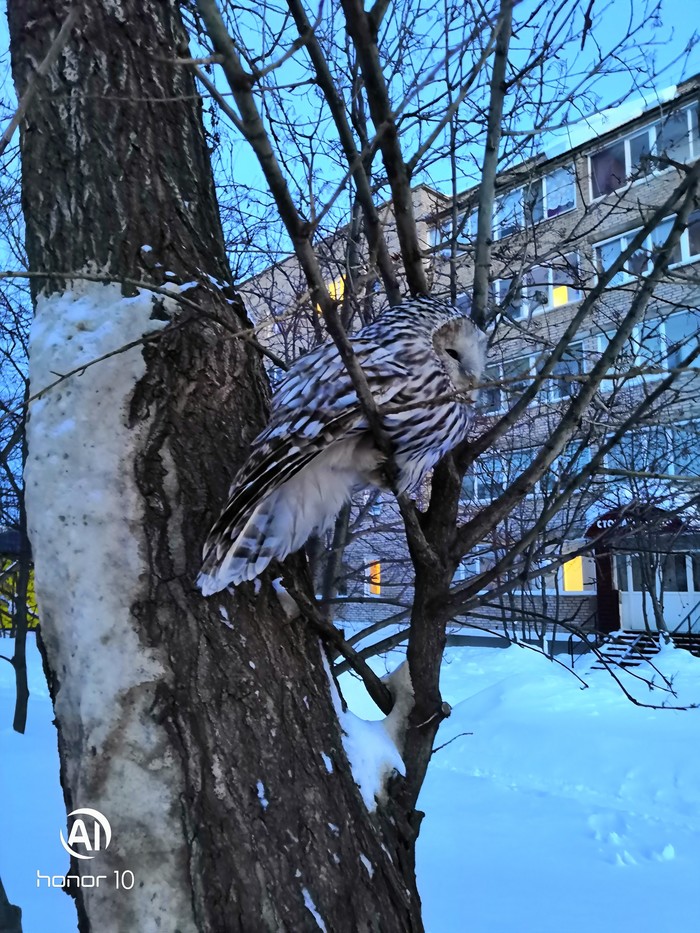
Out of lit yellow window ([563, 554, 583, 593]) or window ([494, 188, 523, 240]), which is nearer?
window ([494, 188, 523, 240])

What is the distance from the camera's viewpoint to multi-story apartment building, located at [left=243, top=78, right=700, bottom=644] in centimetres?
341

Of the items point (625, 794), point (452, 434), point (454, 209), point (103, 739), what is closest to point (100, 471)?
point (103, 739)

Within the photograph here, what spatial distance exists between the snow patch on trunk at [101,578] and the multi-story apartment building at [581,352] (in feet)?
3.57

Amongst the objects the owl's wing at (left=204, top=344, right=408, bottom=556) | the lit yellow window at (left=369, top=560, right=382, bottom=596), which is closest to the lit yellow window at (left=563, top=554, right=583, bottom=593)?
the lit yellow window at (left=369, top=560, right=382, bottom=596)

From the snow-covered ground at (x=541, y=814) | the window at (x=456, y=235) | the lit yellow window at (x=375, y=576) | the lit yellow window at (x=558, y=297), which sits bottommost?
the snow-covered ground at (x=541, y=814)

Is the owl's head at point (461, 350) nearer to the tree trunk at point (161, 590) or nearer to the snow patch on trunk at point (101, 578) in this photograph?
the tree trunk at point (161, 590)

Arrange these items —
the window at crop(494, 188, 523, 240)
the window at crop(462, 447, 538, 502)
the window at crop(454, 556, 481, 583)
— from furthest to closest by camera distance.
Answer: the window at crop(462, 447, 538, 502)
the window at crop(494, 188, 523, 240)
the window at crop(454, 556, 481, 583)

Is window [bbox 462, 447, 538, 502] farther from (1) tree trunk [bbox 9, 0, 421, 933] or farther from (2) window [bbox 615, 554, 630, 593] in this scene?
(2) window [bbox 615, 554, 630, 593]

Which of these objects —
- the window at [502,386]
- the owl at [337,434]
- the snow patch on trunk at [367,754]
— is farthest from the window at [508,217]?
the snow patch on trunk at [367,754]

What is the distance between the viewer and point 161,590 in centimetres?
152

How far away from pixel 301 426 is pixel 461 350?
87cm

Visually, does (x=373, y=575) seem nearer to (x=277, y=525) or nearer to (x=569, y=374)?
(x=569, y=374)

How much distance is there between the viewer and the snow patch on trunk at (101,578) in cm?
132

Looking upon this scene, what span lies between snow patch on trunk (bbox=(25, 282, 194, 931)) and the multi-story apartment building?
109cm
